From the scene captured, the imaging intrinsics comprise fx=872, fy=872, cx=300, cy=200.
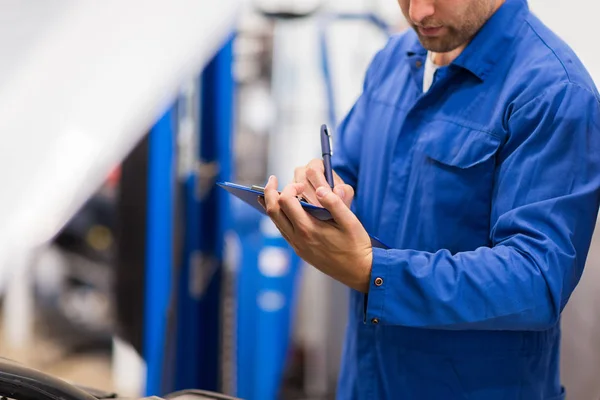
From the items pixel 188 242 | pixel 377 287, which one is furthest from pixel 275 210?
pixel 188 242

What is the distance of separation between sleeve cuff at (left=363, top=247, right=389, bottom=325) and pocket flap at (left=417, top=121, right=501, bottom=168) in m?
0.25

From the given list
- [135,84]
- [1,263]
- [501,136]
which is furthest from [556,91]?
[1,263]

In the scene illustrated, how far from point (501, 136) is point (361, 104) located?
1.60ft

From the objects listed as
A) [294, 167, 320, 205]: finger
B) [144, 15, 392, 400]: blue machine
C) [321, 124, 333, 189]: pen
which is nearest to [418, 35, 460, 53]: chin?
[321, 124, 333, 189]: pen

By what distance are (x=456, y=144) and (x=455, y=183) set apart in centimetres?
7

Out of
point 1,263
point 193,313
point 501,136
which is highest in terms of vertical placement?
point 1,263

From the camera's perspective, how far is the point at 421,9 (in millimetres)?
1569

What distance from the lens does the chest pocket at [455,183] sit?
5.10ft

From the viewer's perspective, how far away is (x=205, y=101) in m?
3.33

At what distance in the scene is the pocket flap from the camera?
1.54 m

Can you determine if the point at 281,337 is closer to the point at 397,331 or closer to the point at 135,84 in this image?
the point at 135,84

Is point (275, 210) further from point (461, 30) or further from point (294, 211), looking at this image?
point (461, 30)

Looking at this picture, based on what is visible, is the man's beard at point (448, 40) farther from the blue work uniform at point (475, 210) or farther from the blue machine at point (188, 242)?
the blue machine at point (188, 242)

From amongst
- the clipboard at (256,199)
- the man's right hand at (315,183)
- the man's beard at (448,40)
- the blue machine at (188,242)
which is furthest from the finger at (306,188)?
the blue machine at (188,242)
